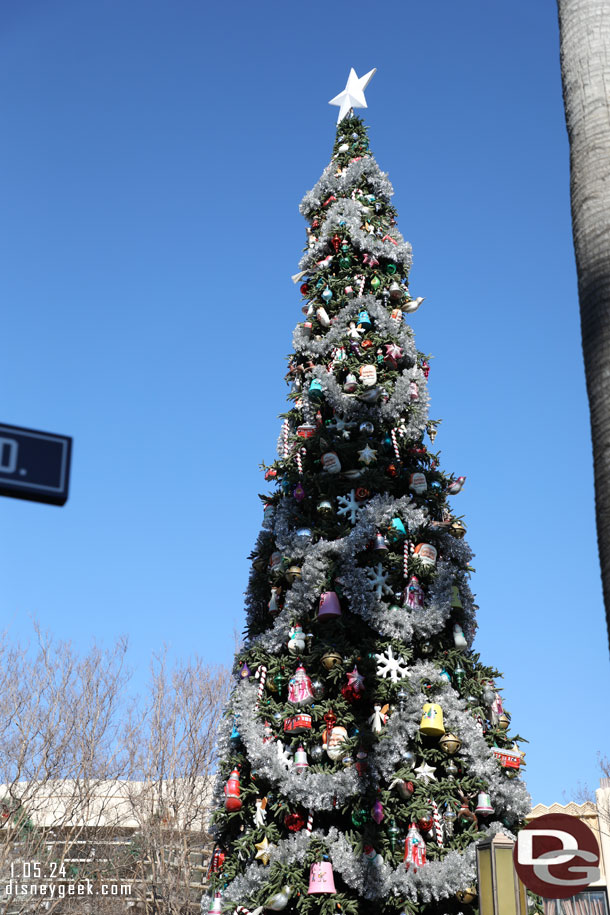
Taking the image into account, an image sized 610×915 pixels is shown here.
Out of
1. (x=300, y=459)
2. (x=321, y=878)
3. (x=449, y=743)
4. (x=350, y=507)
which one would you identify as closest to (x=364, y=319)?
(x=300, y=459)

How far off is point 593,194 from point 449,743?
523cm

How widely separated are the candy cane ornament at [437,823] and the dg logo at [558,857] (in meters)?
2.57

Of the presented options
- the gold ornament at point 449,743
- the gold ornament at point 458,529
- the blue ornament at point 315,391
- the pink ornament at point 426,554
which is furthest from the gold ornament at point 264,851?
the blue ornament at point 315,391

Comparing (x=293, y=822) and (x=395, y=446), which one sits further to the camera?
(x=395, y=446)

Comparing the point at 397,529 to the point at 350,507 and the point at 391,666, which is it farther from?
the point at 391,666

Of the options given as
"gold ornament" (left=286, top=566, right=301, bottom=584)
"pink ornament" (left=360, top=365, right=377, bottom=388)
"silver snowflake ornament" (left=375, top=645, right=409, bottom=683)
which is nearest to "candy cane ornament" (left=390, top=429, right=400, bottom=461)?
"pink ornament" (left=360, top=365, right=377, bottom=388)

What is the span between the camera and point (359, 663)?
25.4 ft

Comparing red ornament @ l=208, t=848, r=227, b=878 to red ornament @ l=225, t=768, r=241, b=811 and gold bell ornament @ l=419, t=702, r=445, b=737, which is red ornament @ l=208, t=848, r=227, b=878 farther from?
gold bell ornament @ l=419, t=702, r=445, b=737

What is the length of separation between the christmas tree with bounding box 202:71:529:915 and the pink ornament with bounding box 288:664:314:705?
1cm

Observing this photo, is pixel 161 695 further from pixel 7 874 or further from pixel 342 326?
pixel 342 326

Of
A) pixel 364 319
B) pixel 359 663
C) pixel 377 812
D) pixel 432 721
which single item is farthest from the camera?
pixel 364 319

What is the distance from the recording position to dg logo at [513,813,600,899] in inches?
173

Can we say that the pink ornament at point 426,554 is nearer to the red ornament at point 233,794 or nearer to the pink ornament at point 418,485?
the pink ornament at point 418,485

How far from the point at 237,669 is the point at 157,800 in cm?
1427
